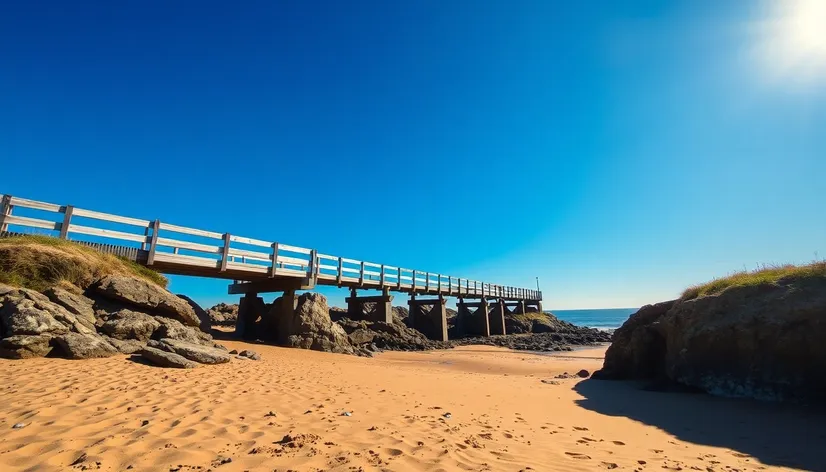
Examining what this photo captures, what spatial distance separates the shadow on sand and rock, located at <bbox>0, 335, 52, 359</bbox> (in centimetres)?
A: 991

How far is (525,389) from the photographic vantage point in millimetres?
9242

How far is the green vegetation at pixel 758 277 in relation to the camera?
808cm

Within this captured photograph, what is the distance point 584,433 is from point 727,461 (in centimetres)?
155

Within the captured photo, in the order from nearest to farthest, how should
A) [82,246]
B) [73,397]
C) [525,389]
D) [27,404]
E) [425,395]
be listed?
[27,404] → [73,397] → [425,395] → [525,389] → [82,246]

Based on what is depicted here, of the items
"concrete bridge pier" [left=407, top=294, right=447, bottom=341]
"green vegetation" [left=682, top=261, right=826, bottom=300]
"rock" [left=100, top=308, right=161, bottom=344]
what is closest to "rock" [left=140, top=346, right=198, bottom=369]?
"rock" [left=100, top=308, right=161, bottom=344]

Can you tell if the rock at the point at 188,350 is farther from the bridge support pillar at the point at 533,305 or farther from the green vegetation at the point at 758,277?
the bridge support pillar at the point at 533,305

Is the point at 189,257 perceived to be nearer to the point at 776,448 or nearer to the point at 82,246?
the point at 82,246

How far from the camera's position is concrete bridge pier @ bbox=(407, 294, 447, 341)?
29.1m

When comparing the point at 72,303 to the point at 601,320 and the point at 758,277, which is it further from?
the point at 601,320

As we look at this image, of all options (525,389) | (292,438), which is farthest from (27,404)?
(525,389)

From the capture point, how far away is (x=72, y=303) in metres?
8.58

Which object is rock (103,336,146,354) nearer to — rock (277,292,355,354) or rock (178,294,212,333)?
rock (178,294,212,333)

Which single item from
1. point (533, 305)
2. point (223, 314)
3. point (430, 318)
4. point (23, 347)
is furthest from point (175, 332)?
point (533, 305)

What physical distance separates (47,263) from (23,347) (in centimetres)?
320
